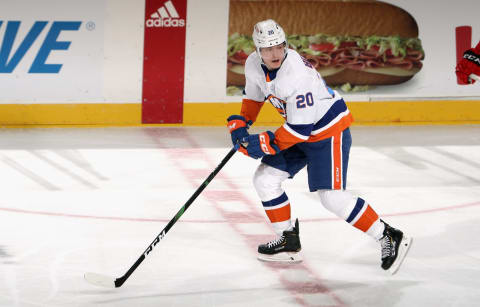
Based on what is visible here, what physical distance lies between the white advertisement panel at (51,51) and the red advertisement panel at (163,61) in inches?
16.8

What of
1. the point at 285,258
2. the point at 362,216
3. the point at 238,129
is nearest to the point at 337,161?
the point at 362,216

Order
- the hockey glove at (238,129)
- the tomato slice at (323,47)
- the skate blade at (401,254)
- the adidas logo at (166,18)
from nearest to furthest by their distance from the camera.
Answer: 1. the hockey glove at (238,129)
2. the skate blade at (401,254)
3. the adidas logo at (166,18)
4. the tomato slice at (323,47)

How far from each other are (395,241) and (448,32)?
4830 mm

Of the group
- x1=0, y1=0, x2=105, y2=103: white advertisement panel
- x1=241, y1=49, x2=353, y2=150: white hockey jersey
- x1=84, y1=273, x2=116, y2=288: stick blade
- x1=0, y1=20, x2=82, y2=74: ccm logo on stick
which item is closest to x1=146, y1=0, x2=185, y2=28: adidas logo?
x1=0, y1=0, x2=105, y2=103: white advertisement panel

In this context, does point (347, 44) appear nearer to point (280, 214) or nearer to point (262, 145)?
point (280, 214)

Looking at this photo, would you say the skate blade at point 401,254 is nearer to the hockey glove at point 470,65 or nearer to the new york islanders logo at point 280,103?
the new york islanders logo at point 280,103

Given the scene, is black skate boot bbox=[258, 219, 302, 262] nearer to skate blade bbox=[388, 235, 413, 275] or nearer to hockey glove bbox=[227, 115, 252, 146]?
skate blade bbox=[388, 235, 413, 275]

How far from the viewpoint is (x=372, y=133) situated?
8203 millimetres

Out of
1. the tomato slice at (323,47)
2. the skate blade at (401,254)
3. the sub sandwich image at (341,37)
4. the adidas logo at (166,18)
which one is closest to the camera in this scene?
the skate blade at (401,254)

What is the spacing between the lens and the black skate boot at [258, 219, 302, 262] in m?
4.53

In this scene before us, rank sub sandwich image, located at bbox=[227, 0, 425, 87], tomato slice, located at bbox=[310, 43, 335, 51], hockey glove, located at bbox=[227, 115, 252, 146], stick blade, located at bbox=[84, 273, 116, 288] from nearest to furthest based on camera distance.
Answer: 1. stick blade, located at bbox=[84, 273, 116, 288]
2. hockey glove, located at bbox=[227, 115, 252, 146]
3. sub sandwich image, located at bbox=[227, 0, 425, 87]
4. tomato slice, located at bbox=[310, 43, 335, 51]

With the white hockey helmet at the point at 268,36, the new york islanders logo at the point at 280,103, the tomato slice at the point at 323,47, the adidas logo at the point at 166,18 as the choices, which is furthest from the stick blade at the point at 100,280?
the tomato slice at the point at 323,47

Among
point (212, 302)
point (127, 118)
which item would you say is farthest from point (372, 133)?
point (212, 302)

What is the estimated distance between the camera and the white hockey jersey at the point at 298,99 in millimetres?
4074
